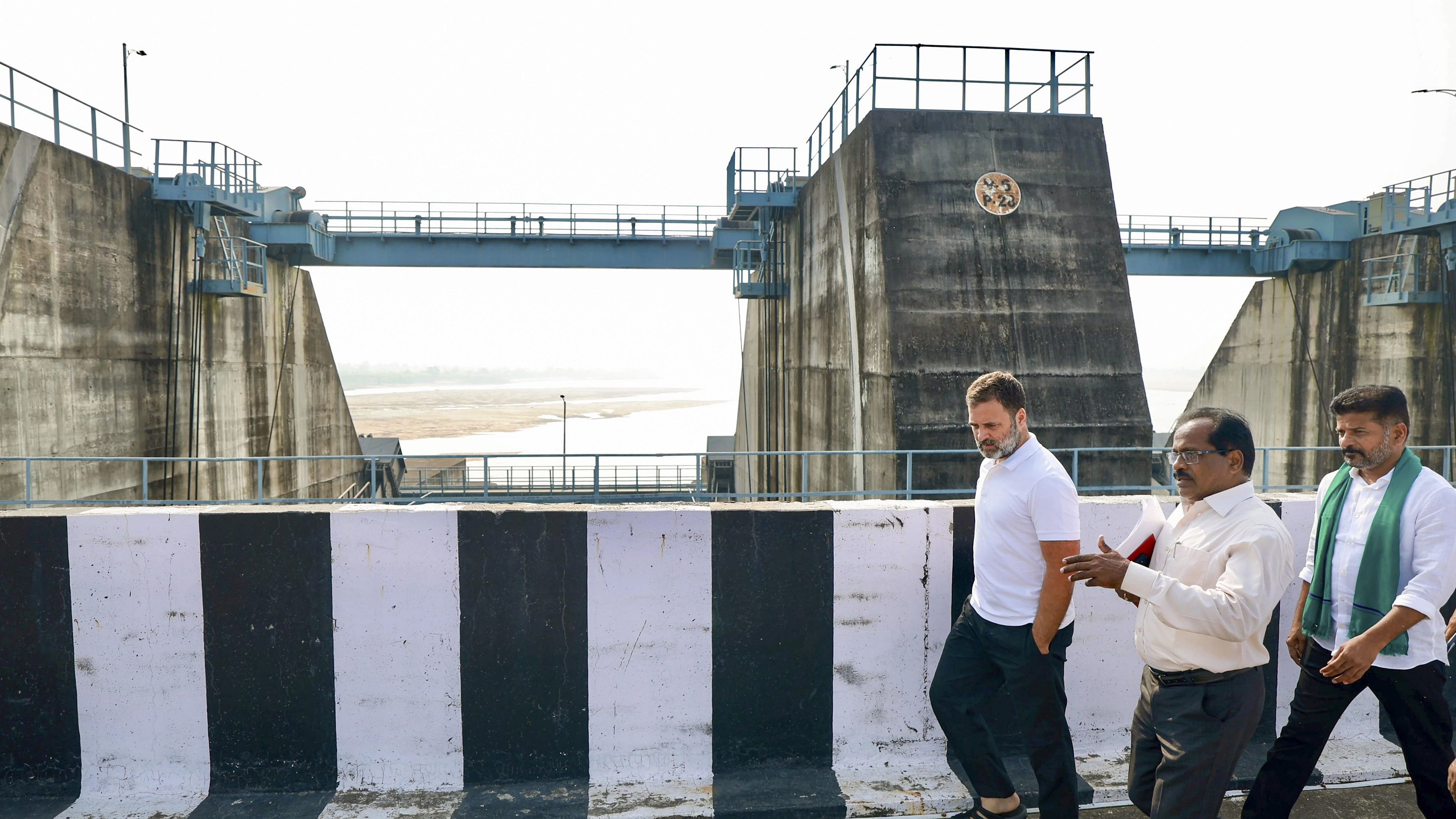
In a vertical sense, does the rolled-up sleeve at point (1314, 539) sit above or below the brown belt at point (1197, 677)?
above

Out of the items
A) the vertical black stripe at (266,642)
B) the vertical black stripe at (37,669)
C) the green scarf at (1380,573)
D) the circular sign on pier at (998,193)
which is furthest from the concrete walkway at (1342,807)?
the circular sign on pier at (998,193)

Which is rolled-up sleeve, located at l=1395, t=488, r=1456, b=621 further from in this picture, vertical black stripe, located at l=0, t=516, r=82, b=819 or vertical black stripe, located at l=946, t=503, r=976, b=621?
vertical black stripe, located at l=0, t=516, r=82, b=819

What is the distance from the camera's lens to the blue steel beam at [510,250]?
24.3 m

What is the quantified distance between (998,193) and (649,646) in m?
11.1

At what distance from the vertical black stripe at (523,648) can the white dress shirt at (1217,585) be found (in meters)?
2.69

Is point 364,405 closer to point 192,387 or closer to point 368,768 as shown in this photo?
point 192,387

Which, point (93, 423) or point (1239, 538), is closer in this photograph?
point (1239, 538)

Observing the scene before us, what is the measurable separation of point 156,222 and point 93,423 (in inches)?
190

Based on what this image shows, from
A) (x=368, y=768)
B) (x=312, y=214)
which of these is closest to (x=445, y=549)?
(x=368, y=768)

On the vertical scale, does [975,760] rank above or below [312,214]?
below

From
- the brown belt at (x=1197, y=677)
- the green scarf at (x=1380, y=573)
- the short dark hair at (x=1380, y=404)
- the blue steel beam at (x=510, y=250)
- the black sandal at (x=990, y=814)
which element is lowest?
the black sandal at (x=990, y=814)

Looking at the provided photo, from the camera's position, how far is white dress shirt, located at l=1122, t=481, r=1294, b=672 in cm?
305

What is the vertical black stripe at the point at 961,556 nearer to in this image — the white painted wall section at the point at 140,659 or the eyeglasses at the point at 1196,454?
the eyeglasses at the point at 1196,454

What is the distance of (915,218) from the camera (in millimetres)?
13281
